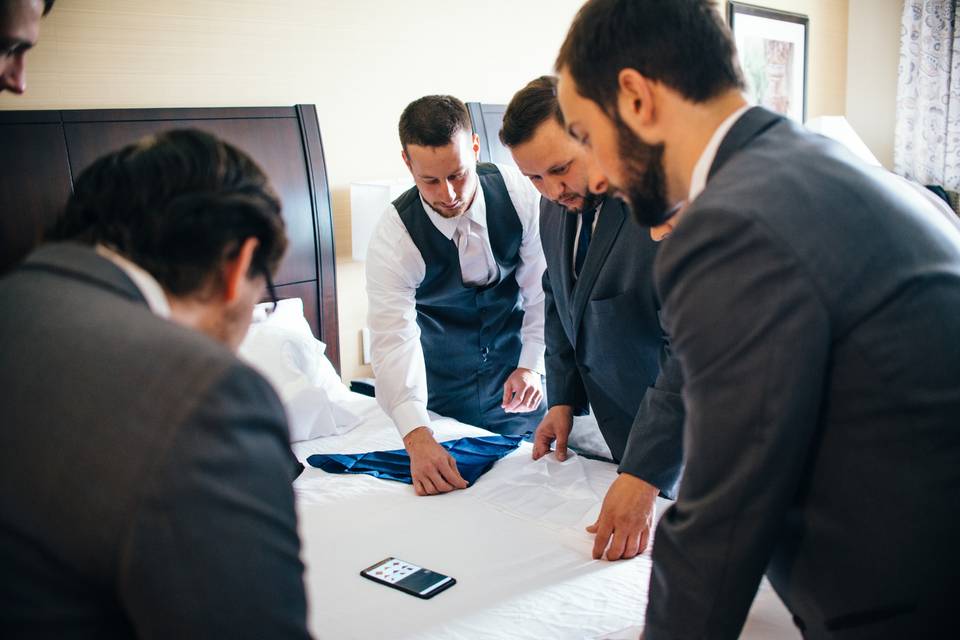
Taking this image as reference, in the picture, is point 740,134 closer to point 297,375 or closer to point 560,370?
point 560,370

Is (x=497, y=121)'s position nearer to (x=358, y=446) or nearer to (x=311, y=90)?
(x=311, y=90)

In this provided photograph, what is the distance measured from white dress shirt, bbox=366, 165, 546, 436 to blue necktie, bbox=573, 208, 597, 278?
1.47 feet

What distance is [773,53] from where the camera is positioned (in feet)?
18.8

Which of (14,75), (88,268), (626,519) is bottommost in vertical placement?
(626,519)

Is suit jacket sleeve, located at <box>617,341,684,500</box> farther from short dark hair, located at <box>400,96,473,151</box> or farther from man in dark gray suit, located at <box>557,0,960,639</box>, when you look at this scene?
short dark hair, located at <box>400,96,473,151</box>

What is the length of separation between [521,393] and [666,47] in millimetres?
1653

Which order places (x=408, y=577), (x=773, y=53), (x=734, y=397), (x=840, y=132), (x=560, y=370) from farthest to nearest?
1. (x=773, y=53)
2. (x=840, y=132)
3. (x=560, y=370)
4. (x=408, y=577)
5. (x=734, y=397)

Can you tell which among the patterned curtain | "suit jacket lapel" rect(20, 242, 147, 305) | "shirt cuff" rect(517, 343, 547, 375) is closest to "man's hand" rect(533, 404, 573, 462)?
"shirt cuff" rect(517, 343, 547, 375)


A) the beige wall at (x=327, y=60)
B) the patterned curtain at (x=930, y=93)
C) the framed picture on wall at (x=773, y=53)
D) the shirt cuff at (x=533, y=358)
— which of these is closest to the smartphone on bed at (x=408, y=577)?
the shirt cuff at (x=533, y=358)

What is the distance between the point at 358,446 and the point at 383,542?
2.80 feet

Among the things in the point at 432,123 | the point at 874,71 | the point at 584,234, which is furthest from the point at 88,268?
the point at 874,71

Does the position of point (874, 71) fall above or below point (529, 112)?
above

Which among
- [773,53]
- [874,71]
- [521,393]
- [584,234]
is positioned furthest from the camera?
[874,71]

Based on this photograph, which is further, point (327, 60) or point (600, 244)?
point (327, 60)
